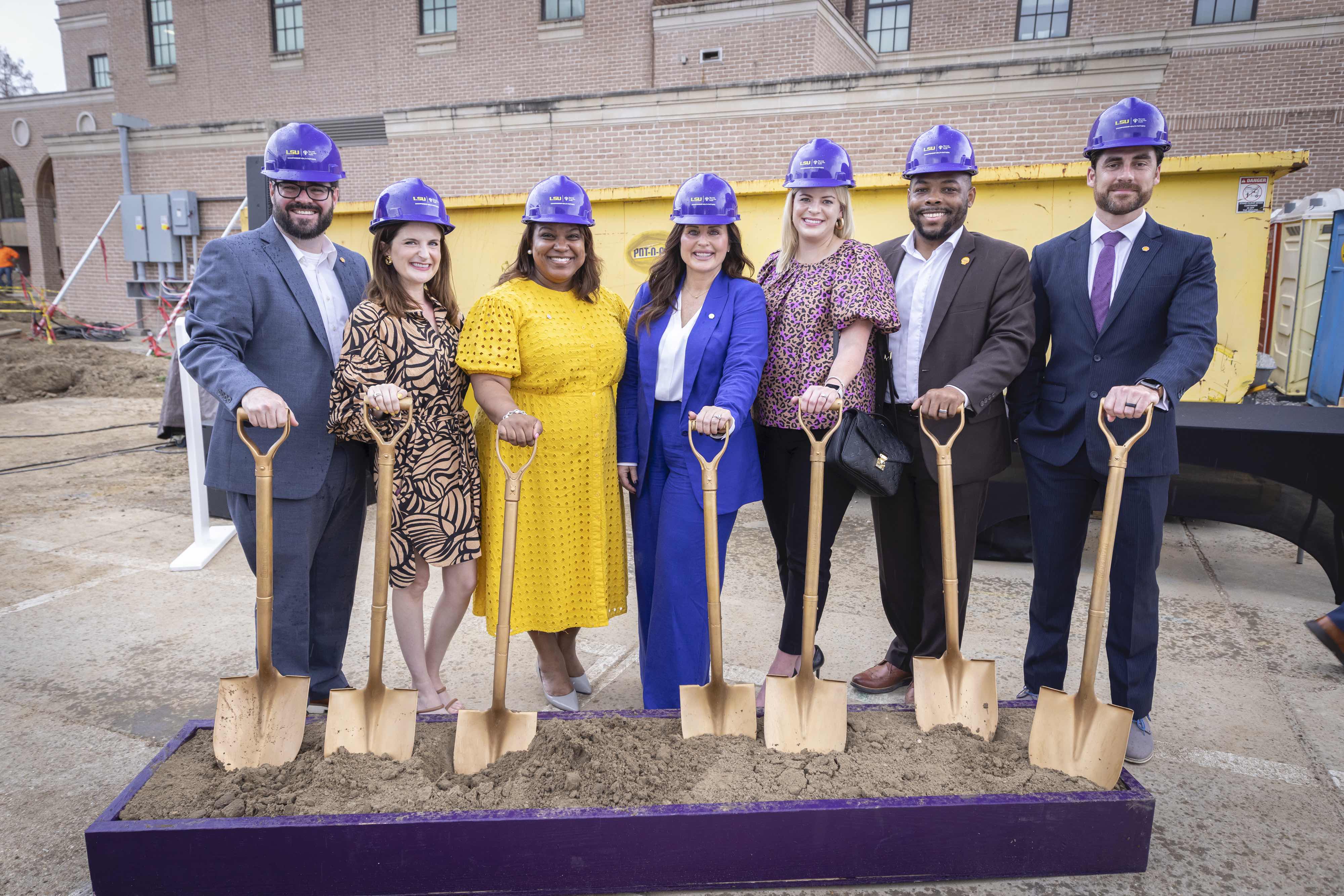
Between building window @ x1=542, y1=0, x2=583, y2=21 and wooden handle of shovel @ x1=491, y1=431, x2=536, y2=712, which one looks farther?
building window @ x1=542, y1=0, x2=583, y2=21

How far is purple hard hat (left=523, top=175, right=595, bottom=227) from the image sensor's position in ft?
9.05

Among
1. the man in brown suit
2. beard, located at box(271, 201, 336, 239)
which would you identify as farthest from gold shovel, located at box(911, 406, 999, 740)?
beard, located at box(271, 201, 336, 239)

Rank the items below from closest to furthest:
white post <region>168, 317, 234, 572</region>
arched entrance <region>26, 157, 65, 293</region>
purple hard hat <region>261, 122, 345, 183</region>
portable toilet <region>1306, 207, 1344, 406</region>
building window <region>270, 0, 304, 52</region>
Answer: purple hard hat <region>261, 122, 345, 183</region>
white post <region>168, 317, 234, 572</region>
portable toilet <region>1306, 207, 1344, 406</region>
building window <region>270, 0, 304, 52</region>
arched entrance <region>26, 157, 65, 293</region>

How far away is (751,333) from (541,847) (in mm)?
1671

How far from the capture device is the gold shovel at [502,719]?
2408 millimetres

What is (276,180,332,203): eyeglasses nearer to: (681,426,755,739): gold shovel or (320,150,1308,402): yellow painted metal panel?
(681,426,755,739): gold shovel

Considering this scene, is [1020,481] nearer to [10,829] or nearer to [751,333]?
[751,333]

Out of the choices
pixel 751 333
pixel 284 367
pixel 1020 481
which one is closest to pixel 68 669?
pixel 284 367

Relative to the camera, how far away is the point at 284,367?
271cm

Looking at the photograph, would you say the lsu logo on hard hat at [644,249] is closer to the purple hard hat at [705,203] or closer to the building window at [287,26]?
the purple hard hat at [705,203]

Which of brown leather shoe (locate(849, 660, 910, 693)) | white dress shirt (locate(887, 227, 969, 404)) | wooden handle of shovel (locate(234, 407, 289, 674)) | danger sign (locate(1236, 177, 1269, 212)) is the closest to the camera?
wooden handle of shovel (locate(234, 407, 289, 674))

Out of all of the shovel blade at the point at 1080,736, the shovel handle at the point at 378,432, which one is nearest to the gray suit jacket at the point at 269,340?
the shovel handle at the point at 378,432

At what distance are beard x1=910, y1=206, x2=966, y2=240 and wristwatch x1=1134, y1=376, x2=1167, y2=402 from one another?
798 mm

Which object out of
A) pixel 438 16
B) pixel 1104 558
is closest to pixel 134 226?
pixel 438 16
